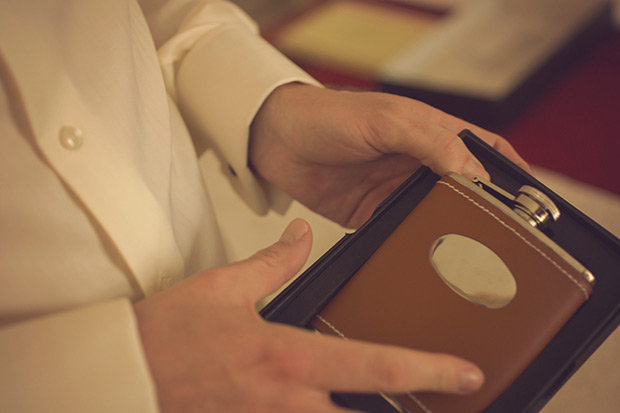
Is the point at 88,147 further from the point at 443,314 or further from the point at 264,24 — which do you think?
the point at 264,24

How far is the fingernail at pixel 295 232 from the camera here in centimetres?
39

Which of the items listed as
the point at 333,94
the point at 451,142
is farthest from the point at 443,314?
the point at 333,94

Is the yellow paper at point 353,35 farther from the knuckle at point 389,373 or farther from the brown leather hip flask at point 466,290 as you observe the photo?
the knuckle at point 389,373

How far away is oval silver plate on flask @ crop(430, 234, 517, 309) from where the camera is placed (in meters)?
0.35

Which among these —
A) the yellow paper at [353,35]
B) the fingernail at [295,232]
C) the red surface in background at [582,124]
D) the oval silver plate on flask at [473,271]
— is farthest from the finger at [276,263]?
the yellow paper at [353,35]

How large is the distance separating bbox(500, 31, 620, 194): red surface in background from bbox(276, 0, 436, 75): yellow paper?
45 centimetres

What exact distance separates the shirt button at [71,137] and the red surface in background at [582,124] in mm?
993

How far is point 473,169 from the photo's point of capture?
42cm

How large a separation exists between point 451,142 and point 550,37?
45.3 inches

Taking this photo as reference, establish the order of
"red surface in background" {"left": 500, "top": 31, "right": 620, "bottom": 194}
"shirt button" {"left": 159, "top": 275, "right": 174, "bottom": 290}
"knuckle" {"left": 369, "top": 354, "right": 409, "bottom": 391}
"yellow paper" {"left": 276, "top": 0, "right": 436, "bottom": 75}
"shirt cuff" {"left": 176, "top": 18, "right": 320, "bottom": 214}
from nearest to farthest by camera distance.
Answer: "knuckle" {"left": 369, "top": 354, "right": 409, "bottom": 391} → "shirt button" {"left": 159, "top": 275, "right": 174, "bottom": 290} → "shirt cuff" {"left": 176, "top": 18, "right": 320, "bottom": 214} → "red surface in background" {"left": 500, "top": 31, "right": 620, "bottom": 194} → "yellow paper" {"left": 276, "top": 0, "right": 436, "bottom": 75}

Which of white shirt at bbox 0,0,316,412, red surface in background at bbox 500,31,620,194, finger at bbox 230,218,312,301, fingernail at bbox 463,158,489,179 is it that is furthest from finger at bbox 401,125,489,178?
red surface in background at bbox 500,31,620,194

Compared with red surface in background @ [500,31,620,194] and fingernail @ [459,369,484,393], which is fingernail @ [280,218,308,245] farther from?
red surface in background @ [500,31,620,194]

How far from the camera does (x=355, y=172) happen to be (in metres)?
0.56

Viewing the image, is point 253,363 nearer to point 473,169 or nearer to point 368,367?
point 368,367
